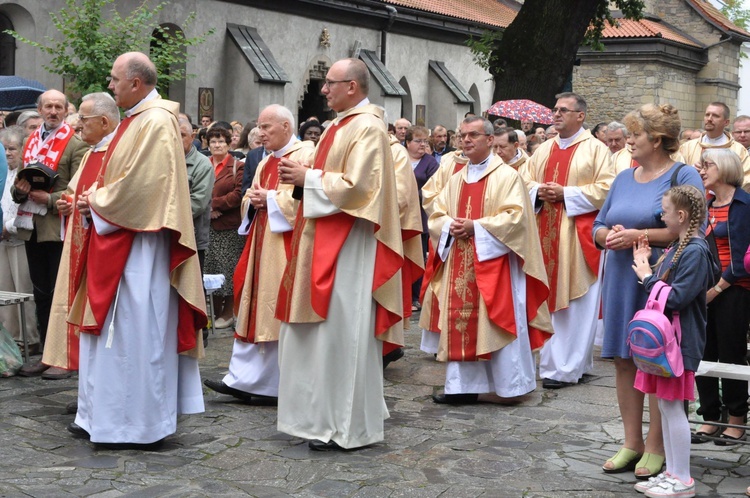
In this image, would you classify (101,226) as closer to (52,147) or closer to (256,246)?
(256,246)

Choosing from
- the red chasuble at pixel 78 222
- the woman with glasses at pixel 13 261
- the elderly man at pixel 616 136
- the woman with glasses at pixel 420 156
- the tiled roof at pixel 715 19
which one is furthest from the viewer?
the tiled roof at pixel 715 19

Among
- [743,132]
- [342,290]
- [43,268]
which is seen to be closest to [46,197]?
[43,268]

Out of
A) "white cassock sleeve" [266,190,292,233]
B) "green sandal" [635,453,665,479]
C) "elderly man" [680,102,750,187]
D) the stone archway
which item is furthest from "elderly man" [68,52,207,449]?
the stone archway

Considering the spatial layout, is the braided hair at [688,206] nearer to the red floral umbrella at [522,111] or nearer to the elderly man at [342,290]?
the elderly man at [342,290]

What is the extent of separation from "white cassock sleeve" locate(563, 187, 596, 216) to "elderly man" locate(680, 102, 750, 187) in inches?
A: 48.6

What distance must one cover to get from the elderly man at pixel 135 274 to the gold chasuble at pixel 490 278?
2.12 meters

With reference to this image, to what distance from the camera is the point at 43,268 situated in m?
8.74

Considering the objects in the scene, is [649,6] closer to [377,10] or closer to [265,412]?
[377,10]

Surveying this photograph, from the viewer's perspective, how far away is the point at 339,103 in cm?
657

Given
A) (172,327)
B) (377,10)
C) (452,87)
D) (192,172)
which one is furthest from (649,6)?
(172,327)

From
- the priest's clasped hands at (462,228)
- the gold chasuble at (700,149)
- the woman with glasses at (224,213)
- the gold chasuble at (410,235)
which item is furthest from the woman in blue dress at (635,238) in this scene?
the woman with glasses at (224,213)

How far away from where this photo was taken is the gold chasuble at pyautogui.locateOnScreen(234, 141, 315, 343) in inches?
298

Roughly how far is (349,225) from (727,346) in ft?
7.48

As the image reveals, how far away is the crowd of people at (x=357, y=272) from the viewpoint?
5.74m
